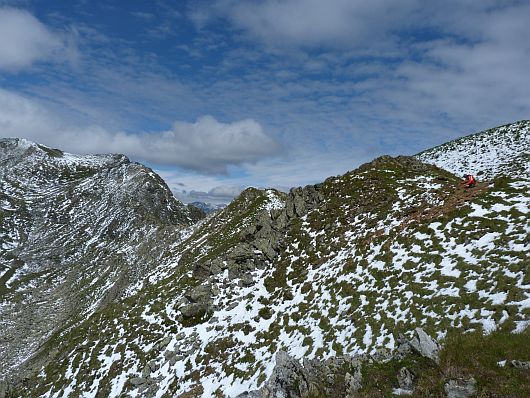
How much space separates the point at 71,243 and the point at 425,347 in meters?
146

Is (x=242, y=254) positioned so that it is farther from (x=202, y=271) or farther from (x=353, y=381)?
(x=353, y=381)

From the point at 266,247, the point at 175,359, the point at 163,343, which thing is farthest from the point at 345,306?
the point at 163,343

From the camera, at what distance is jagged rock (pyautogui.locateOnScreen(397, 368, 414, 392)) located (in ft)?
34.5

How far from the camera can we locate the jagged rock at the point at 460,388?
922 centimetres

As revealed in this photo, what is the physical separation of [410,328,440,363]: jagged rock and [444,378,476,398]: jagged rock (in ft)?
5.22

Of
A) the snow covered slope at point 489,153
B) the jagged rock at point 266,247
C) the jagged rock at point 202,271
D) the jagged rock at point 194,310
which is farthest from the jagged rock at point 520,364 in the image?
the snow covered slope at point 489,153

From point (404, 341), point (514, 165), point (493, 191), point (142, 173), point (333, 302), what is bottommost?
point (404, 341)

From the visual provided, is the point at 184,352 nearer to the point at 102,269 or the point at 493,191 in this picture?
the point at 493,191

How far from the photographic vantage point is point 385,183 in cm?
3316

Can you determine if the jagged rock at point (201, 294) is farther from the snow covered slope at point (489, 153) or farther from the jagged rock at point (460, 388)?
the snow covered slope at point (489, 153)

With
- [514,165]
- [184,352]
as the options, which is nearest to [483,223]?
[184,352]

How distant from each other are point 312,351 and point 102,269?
9502 cm

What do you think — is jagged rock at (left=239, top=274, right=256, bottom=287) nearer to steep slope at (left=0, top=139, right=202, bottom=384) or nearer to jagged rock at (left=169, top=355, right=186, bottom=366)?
jagged rock at (left=169, top=355, right=186, bottom=366)

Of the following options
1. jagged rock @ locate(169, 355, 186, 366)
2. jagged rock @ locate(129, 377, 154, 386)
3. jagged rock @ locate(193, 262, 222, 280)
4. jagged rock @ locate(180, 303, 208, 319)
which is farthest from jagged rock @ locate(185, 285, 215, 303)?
jagged rock @ locate(129, 377, 154, 386)
